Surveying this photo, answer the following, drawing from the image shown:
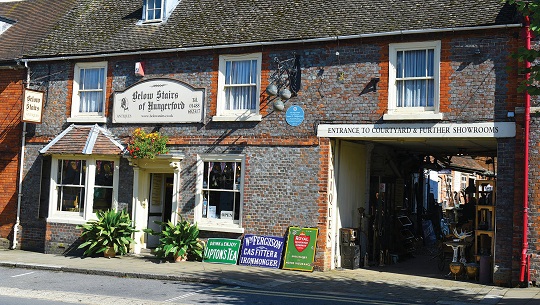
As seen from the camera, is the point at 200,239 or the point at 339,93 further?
the point at 200,239

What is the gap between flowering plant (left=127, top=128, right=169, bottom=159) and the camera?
55.0 ft

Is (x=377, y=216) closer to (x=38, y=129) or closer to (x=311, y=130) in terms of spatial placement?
(x=311, y=130)

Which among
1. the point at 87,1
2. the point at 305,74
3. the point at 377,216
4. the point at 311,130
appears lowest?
the point at 377,216

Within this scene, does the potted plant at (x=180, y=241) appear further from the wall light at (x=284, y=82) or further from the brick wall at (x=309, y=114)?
the wall light at (x=284, y=82)

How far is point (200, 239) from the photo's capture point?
16.7 metres

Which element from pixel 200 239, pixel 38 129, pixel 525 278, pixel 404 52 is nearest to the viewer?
pixel 525 278

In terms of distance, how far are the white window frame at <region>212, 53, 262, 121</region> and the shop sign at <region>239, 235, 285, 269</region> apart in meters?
3.08

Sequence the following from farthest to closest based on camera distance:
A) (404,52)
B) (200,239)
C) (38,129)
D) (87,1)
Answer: (87,1) → (38,129) → (200,239) → (404,52)

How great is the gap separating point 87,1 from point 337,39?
1017cm

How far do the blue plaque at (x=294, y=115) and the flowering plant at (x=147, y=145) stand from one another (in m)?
3.52

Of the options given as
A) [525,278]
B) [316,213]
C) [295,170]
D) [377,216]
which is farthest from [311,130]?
[525,278]

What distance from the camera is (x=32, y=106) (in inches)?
723

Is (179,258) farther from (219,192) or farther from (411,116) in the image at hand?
(411,116)

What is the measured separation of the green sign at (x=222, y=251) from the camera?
16047 mm
